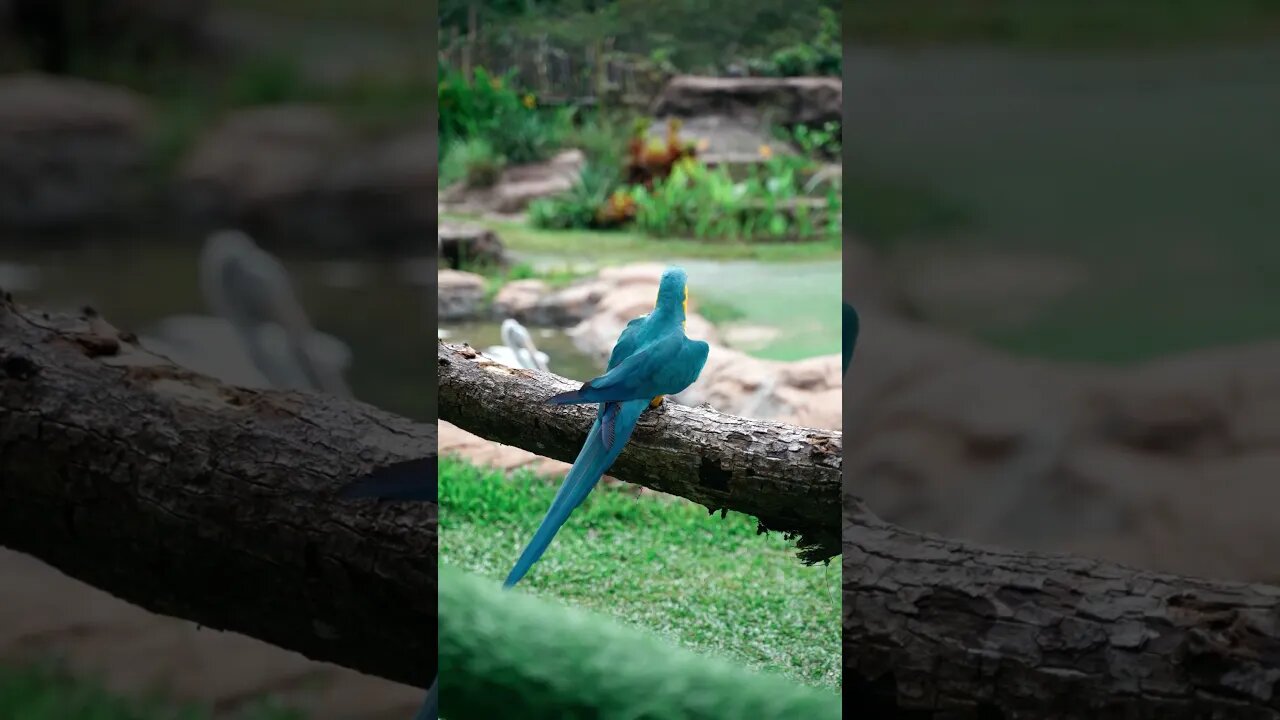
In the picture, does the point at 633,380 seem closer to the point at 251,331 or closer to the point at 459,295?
the point at 459,295

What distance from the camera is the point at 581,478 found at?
104 inches

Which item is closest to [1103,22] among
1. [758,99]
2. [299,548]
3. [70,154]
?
[758,99]

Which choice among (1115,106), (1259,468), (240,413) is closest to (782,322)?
(1115,106)

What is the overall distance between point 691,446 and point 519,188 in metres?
0.92

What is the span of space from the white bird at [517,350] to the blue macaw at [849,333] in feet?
2.40

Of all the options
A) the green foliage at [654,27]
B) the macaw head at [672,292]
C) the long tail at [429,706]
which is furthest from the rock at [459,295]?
the long tail at [429,706]

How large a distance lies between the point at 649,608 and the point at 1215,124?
1637 millimetres

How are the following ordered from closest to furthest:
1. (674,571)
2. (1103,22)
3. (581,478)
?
(1103,22) < (581,478) < (674,571)

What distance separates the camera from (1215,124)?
2156 mm

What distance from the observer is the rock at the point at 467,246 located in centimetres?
298

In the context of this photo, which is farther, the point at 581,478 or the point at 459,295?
the point at 459,295

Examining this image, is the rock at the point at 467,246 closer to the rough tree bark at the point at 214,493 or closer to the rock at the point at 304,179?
the rock at the point at 304,179

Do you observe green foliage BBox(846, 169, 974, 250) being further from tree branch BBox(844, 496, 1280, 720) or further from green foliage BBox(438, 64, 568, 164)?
green foliage BBox(438, 64, 568, 164)

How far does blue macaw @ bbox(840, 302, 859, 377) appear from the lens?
2.40 m
